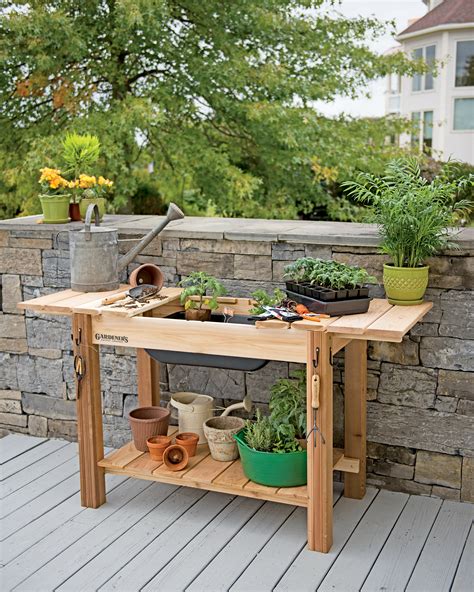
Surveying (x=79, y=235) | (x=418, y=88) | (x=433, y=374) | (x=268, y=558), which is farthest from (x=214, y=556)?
(x=418, y=88)

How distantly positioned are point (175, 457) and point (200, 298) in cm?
60

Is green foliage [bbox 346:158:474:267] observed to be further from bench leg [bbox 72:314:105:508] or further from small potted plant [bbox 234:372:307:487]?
bench leg [bbox 72:314:105:508]

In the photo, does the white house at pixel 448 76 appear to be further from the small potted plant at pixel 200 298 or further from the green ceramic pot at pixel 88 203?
the small potted plant at pixel 200 298

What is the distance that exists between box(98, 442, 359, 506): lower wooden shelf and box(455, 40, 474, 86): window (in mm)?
15580

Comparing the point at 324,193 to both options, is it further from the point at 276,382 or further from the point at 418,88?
the point at 418,88

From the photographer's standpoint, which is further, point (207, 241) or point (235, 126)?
point (235, 126)

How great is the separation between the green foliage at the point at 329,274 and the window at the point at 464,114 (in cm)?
1581

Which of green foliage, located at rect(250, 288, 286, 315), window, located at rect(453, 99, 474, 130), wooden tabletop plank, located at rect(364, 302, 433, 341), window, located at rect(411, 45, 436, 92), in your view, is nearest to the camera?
wooden tabletop plank, located at rect(364, 302, 433, 341)

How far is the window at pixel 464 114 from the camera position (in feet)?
57.2

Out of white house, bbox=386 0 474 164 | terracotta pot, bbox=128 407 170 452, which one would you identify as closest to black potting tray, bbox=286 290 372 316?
terracotta pot, bbox=128 407 170 452

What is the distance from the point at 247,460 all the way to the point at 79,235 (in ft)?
3.38

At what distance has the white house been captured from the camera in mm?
16531

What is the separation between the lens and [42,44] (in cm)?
677

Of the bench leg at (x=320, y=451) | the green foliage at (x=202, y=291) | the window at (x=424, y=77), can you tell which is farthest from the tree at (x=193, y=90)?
the window at (x=424, y=77)
